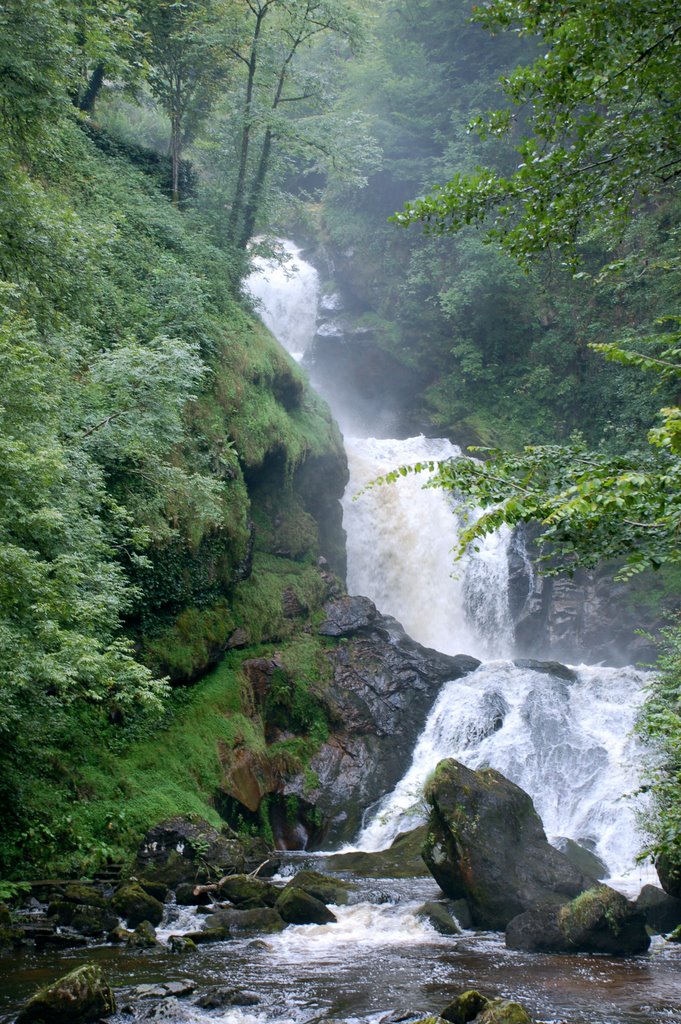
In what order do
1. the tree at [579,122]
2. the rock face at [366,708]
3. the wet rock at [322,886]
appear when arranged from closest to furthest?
the tree at [579,122]
the wet rock at [322,886]
the rock face at [366,708]

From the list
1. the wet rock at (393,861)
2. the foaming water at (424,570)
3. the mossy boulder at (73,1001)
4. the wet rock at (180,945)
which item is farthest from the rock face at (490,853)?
the foaming water at (424,570)

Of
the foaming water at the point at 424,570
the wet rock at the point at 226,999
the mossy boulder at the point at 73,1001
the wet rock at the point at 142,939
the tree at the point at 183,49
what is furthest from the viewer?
the foaming water at the point at 424,570

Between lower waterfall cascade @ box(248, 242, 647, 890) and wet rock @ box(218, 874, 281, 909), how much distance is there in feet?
15.2

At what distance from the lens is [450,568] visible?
78.8 feet

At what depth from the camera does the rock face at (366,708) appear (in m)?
15.5

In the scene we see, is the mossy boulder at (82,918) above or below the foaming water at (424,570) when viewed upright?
below

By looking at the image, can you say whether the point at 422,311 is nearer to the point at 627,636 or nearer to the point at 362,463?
the point at 362,463

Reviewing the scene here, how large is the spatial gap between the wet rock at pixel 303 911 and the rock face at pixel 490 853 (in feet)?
5.63

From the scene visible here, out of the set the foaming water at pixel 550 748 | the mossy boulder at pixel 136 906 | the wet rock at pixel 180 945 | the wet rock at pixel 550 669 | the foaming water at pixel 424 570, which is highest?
the foaming water at pixel 424 570

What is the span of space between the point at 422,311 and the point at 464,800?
23.2m

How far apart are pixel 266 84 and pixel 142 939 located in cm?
2127

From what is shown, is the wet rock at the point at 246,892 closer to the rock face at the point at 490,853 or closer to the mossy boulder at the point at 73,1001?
the rock face at the point at 490,853

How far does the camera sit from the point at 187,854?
11.0m

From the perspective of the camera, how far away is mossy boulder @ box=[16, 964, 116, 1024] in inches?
232
